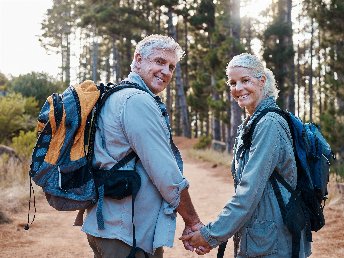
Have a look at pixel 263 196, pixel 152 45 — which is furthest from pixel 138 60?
pixel 263 196

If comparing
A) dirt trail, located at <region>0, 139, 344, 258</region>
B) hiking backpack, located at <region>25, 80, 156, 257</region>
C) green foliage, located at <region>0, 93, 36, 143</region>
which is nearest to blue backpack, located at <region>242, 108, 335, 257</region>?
hiking backpack, located at <region>25, 80, 156, 257</region>

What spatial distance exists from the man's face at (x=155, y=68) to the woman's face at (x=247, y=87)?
425mm

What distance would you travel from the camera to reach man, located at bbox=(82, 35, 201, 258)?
2.49 m

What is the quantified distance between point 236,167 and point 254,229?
415mm

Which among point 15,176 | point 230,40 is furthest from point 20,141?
point 230,40

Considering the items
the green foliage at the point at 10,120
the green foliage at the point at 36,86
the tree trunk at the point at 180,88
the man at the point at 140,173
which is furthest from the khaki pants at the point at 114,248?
the tree trunk at the point at 180,88

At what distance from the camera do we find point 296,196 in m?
2.68

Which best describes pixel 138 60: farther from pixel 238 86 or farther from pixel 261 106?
pixel 261 106

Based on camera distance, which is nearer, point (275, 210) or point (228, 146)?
point (275, 210)

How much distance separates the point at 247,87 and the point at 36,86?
20.4 metres

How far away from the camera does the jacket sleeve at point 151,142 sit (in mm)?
2479

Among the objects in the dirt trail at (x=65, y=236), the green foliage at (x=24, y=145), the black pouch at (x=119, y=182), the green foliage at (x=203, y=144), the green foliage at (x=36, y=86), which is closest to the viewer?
the black pouch at (x=119, y=182)

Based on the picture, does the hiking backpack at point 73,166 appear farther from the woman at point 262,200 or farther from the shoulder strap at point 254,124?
the shoulder strap at point 254,124

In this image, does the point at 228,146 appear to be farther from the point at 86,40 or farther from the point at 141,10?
the point at 86,40
